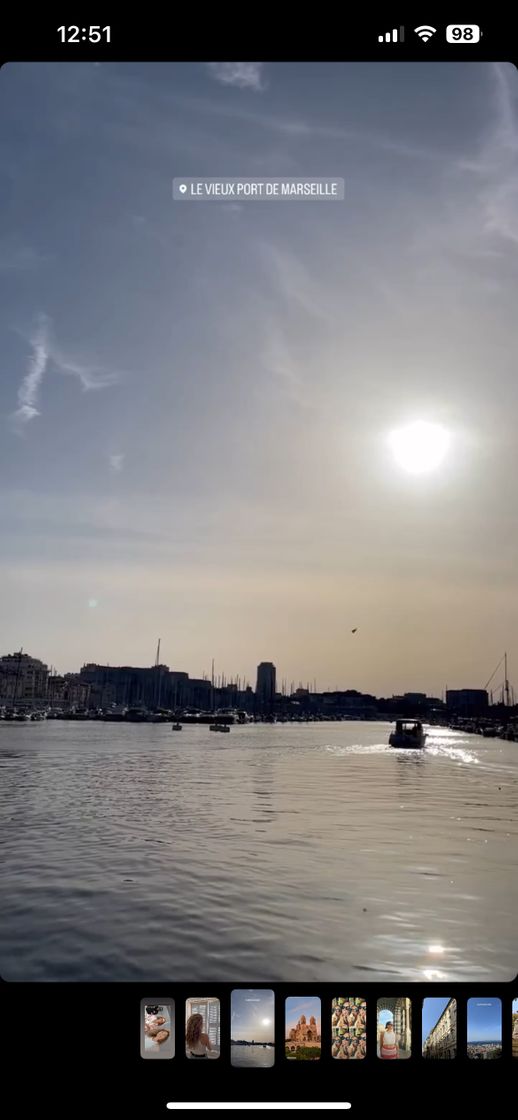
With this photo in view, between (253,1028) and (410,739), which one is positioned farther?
(410,739)

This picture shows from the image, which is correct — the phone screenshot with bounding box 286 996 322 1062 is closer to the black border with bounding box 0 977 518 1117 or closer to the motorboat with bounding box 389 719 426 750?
the black border with bounding box 0 977 518 1117

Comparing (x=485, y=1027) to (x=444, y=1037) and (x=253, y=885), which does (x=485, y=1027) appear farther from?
(x=253, y=885)
